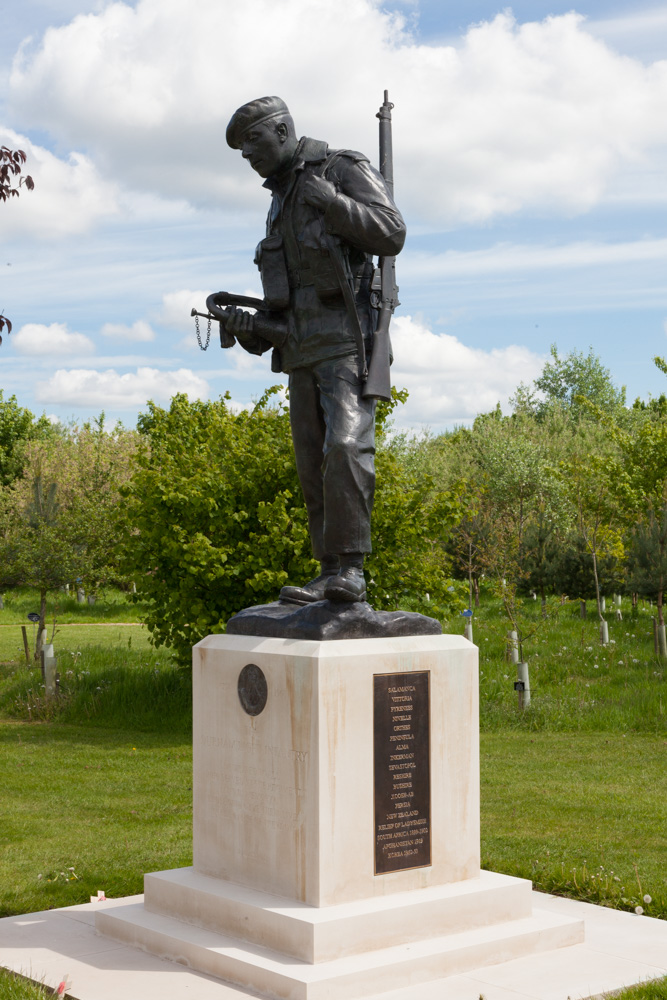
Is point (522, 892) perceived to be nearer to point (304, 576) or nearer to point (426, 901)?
point (426, 901)

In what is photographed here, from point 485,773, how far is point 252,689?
19.5 ft

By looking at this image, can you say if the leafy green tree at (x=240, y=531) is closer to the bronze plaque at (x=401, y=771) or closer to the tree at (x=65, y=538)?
the tree at (x=65, y=538)

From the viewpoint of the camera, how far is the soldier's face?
5758mm

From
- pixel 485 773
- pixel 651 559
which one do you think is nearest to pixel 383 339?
pixel 485 773

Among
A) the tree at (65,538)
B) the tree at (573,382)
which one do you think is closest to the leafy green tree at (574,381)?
the tree at (573,382)

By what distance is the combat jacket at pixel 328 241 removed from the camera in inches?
218

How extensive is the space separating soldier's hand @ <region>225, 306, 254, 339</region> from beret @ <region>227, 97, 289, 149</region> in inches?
33.8

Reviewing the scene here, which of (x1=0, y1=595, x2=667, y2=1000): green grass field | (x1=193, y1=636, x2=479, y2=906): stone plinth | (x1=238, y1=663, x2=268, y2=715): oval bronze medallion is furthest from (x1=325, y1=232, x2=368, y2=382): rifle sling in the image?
(x1=0, y1=595, x2=667, y2=1000): green grass field

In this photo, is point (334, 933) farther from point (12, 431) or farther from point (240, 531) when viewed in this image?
point (12, 431)

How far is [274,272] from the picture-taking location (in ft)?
19.3

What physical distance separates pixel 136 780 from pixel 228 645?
5572mm

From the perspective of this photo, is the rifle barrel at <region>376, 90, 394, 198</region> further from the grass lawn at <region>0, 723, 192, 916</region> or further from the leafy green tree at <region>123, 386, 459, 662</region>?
the leafy green tree at <region>123, 386, 459, 662</region>

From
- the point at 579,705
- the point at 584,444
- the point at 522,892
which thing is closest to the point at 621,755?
the point at 579,705

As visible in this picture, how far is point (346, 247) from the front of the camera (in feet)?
18.6
